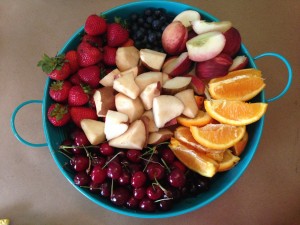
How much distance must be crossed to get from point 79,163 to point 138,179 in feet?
0.49

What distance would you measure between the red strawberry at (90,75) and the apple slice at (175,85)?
18 centimetres

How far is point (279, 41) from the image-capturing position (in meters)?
1.07

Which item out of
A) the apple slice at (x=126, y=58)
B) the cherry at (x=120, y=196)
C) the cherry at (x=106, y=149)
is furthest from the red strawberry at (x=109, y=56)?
the cherry at (x=120, y=196)

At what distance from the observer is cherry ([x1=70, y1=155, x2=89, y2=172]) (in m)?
0.85

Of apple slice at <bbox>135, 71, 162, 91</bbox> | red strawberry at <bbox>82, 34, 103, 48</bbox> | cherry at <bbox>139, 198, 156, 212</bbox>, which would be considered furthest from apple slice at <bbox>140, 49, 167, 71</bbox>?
cherry at <bbox>139, 198, 156, 212</bbox>

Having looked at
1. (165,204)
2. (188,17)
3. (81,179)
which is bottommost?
(165,204)

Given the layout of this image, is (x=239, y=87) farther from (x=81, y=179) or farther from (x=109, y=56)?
(x=81, y=179)

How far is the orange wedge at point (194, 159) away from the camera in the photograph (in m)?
0.83

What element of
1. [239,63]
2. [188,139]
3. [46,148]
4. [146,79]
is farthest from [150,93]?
[46,148]

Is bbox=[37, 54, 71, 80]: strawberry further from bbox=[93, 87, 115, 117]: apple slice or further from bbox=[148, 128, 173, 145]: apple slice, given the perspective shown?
bbox=[148, 128, 173, 145]: apple slice

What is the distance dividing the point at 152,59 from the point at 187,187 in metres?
0.34

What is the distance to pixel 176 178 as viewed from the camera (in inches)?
32.3

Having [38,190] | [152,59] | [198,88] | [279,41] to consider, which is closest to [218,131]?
[198,88]

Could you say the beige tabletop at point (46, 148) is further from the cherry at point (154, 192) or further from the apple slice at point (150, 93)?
the apple slice at point (150, 93)
